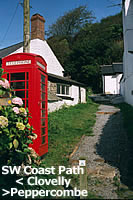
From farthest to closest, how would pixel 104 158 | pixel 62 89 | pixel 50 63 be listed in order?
pixel 50 63, pixel 62 89, pixel 104 158

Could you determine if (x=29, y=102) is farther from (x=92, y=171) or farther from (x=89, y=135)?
(x=89, y=135)

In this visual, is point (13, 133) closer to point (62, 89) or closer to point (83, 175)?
point (83, 175)

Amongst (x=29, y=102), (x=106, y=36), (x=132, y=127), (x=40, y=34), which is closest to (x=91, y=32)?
(x=106, y=36)

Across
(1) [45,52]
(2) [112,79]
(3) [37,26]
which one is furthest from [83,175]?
(2) [112,79]

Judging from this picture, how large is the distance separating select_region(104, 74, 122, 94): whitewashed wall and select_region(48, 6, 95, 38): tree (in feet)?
82.9

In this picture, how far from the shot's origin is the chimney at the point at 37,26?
15.8 metres

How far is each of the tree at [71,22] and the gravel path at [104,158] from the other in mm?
48122

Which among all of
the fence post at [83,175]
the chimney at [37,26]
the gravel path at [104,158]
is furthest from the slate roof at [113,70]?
the fence post at [83,175]

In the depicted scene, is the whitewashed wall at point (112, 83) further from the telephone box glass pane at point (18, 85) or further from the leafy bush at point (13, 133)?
the leafy bush at point (13, 133)

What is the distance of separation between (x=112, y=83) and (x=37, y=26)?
1942 centimetres

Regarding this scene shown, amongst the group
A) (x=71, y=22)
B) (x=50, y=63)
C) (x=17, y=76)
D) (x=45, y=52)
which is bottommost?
(x=17, y=76)

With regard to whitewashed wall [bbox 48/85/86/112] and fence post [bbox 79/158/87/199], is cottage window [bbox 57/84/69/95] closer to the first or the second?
whitewashed wall [bbox 48/85/86/112]

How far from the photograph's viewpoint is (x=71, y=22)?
52.5m

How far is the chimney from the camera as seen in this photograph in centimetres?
1580
